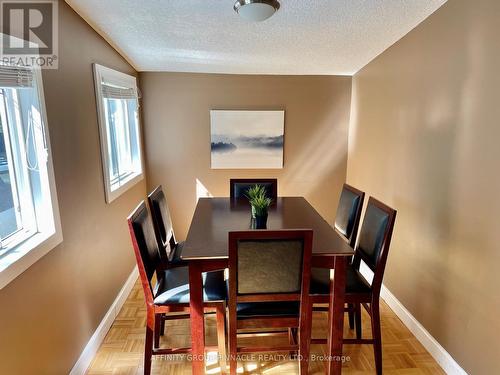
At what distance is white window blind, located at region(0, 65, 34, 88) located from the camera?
1270 millimetres

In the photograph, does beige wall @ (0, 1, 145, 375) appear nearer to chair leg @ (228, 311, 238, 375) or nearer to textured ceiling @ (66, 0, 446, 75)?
textured ceiling @ (66, 0, 446, 75)

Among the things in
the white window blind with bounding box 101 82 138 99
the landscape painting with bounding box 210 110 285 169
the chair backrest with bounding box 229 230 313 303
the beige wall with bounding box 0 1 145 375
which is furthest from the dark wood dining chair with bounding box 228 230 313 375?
the landscape painting with bounding box 210 110 285 169

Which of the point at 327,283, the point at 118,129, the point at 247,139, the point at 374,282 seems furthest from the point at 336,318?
the point at 118,129

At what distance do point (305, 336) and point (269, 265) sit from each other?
0.49 meters

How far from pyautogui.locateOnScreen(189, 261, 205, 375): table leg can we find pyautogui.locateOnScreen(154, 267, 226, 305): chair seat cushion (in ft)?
0.30

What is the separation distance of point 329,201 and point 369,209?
177 centimetres

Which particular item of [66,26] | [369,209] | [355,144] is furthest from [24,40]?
[355,144]

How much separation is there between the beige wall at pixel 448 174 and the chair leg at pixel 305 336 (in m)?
0.91

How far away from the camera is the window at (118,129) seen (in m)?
2.22

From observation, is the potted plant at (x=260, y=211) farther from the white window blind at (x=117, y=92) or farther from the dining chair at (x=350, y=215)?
the white window blind at (x=117, y=92)

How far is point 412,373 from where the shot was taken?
6.03ft

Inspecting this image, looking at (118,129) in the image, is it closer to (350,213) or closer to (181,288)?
(181,288)

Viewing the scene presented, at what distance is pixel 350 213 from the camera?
2246 mm

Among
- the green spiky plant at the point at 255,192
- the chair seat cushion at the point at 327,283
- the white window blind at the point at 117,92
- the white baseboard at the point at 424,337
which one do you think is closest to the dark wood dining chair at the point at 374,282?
the chair seat cushion at the point at 327,283
